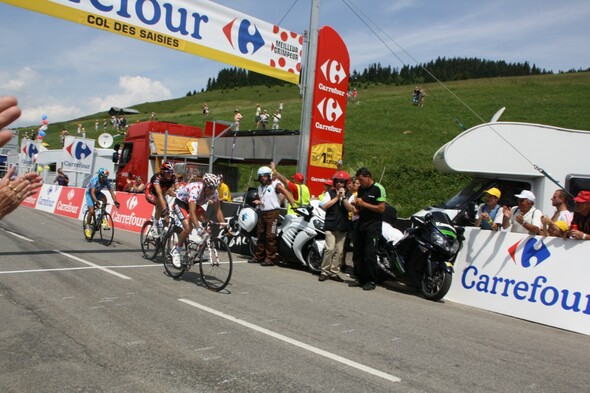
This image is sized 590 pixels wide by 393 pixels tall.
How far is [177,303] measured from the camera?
6.66 metres

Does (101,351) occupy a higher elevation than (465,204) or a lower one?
lower

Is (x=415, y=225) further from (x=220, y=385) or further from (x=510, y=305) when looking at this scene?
(x=220, y=385)

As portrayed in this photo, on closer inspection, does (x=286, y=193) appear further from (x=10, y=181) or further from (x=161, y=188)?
(x=10, y=181)

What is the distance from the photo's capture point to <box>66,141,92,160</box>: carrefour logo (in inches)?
880

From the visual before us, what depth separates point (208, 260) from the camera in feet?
25.9

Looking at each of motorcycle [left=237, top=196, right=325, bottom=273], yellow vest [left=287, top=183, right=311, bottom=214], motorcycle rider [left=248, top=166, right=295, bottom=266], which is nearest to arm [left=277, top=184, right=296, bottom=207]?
motorcycle rider [left=248, top=166, right=295, bottom=266]

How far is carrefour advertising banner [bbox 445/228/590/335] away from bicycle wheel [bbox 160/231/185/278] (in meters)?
4.82

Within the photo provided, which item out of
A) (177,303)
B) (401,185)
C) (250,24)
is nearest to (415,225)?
(177,303)

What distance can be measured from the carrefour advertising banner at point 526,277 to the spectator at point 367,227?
1.43 meters

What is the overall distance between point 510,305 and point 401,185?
15.7 meters

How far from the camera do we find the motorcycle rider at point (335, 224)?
9.23 m

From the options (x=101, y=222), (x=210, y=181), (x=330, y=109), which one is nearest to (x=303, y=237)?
(x=210, y=181)

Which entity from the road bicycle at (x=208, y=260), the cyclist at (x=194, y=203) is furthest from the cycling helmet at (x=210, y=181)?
the road bicycle at (x=208, y=260)

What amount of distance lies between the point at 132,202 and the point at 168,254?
9.22 m
